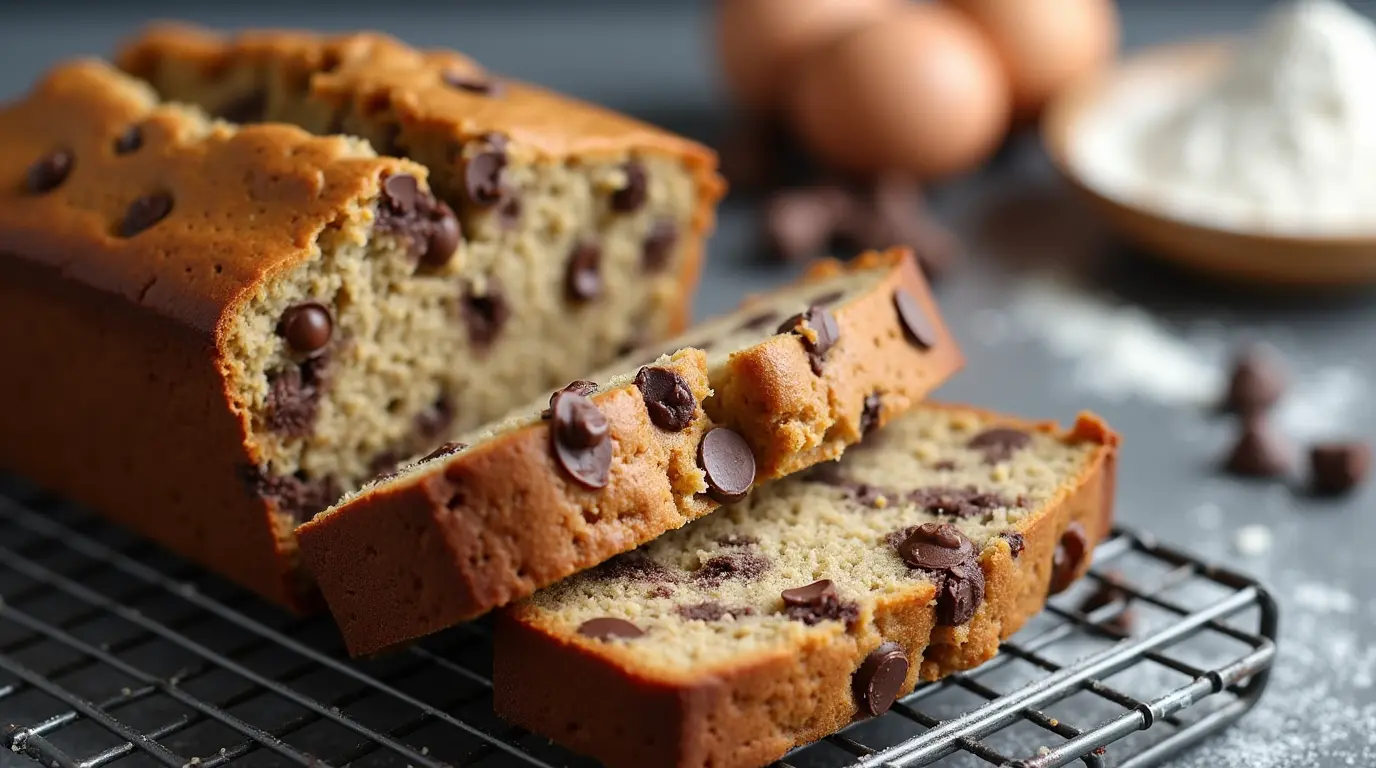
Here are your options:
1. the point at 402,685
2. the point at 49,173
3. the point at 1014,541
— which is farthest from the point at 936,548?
the point at 49,173

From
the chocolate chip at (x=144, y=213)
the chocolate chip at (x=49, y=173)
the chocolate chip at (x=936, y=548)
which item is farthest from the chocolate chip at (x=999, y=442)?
the chocolate chip at (x=49, y=173)

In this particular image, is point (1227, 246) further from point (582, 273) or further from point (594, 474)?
point (594, 474)

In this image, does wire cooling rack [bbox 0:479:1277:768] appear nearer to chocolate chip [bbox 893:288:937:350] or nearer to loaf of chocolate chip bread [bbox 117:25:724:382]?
chocolate chip [bbox 893:288:937:350]

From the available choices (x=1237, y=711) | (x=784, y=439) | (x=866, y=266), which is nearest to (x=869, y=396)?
(x=784, y=439)

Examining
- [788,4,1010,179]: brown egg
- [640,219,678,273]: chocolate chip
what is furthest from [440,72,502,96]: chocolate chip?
[788,4,1010,179]: brown egg

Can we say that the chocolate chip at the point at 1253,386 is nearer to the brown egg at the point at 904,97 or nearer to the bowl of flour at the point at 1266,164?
the bowl of flour at the point at 1266,164

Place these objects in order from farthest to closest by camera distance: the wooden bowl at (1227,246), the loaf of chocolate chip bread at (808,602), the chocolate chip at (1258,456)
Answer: the wooden bowl at (1227,246) → the chocolate chip at (1258,456) → the loaf of chocolate chip bread at (808,602)
